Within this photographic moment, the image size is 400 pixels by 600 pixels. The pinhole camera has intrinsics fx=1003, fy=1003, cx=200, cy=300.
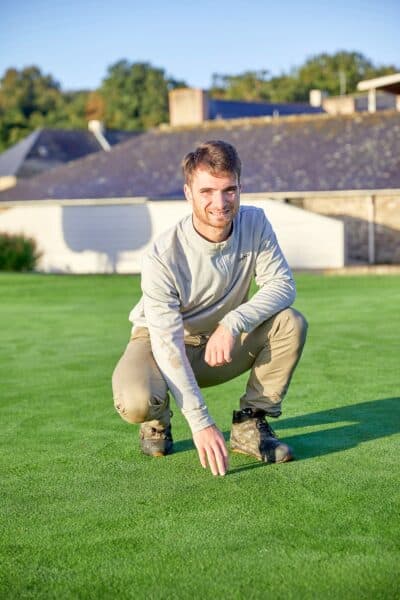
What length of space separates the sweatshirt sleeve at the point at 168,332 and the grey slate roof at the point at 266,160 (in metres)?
31.5

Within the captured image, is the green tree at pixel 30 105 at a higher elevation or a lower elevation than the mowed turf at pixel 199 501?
higher

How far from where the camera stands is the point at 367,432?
5809mm

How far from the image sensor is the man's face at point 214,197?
4.82m

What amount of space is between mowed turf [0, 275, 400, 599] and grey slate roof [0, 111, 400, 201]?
1160 inches

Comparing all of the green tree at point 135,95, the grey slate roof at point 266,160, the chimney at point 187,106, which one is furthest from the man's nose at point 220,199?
the green tree at point 135,95

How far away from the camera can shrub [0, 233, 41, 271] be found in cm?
3625

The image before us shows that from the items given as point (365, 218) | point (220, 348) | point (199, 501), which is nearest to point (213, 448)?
point (199, 501)

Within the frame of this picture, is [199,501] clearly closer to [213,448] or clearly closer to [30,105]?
[213,448]

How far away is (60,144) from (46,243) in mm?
25322

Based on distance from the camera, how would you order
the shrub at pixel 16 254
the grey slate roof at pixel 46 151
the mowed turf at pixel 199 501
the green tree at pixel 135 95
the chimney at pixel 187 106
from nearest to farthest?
the mowed turf at pixel 199 501
the shrub at pixel 16 254
the chimney at pixel 187 106
the grey slate roof at pixel 46 151
the green tree at pixel 135 95

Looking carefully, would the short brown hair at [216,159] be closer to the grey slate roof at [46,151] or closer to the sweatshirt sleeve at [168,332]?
the sweatshirt sleeve at [168,332]

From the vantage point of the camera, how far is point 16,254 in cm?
3634

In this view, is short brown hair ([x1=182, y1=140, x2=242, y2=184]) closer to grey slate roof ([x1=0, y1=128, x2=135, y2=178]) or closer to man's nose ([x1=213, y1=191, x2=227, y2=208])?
man's nose ([x1=213, y1=191, x2=227, y2=208])

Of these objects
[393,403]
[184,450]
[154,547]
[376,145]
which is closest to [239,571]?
[154,547]
